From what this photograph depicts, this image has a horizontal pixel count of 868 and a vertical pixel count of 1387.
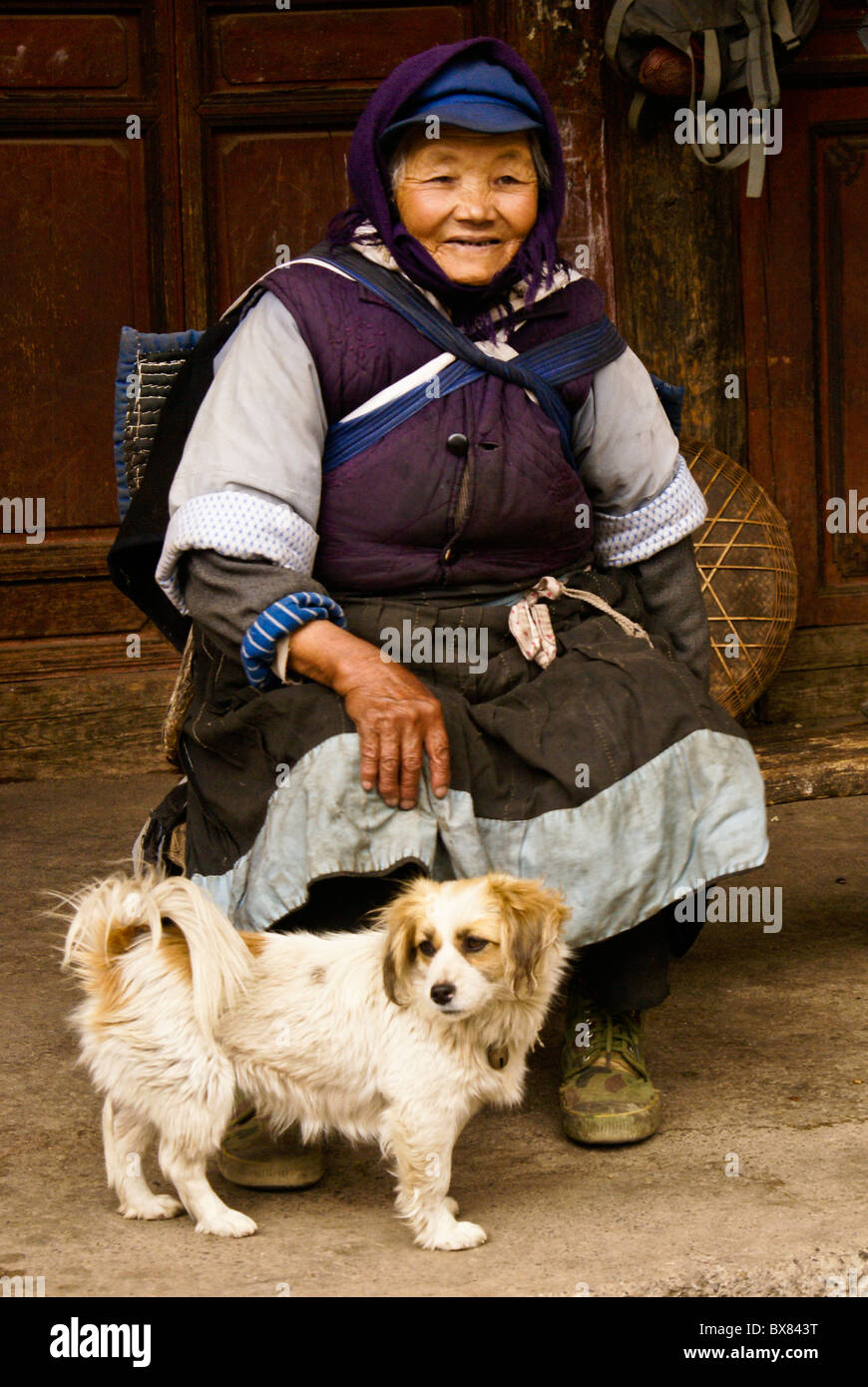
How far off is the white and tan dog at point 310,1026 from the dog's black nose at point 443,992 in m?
0.02

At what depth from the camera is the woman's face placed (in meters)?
2.78

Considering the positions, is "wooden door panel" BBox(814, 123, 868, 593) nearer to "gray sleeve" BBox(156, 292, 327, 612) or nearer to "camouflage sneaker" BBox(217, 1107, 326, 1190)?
"gray sleeve" BBox(156, 292, 327, 612)

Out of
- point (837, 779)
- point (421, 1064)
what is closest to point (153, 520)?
point (421, 1064)

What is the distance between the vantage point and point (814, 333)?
499 centimetres

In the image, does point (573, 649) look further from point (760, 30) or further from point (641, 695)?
point (760, 30)

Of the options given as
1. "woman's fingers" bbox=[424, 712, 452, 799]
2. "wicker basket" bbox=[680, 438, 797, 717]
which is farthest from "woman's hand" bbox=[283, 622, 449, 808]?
"wicker basket" bbox=[680, 438, 797, 717]

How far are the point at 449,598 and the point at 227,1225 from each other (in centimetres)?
109

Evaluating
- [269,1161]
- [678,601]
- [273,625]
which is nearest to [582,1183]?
[269,1161]

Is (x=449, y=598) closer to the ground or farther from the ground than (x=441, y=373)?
closer to the ground

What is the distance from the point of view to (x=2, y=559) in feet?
16.0

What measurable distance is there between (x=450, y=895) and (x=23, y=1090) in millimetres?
1061

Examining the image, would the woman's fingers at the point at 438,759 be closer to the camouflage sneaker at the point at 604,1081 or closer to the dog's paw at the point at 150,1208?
the camouflage sneaker at the point at 604,1081

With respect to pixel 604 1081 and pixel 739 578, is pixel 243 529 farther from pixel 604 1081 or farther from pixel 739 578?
pixel 739 578

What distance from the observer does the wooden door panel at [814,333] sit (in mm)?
4875
